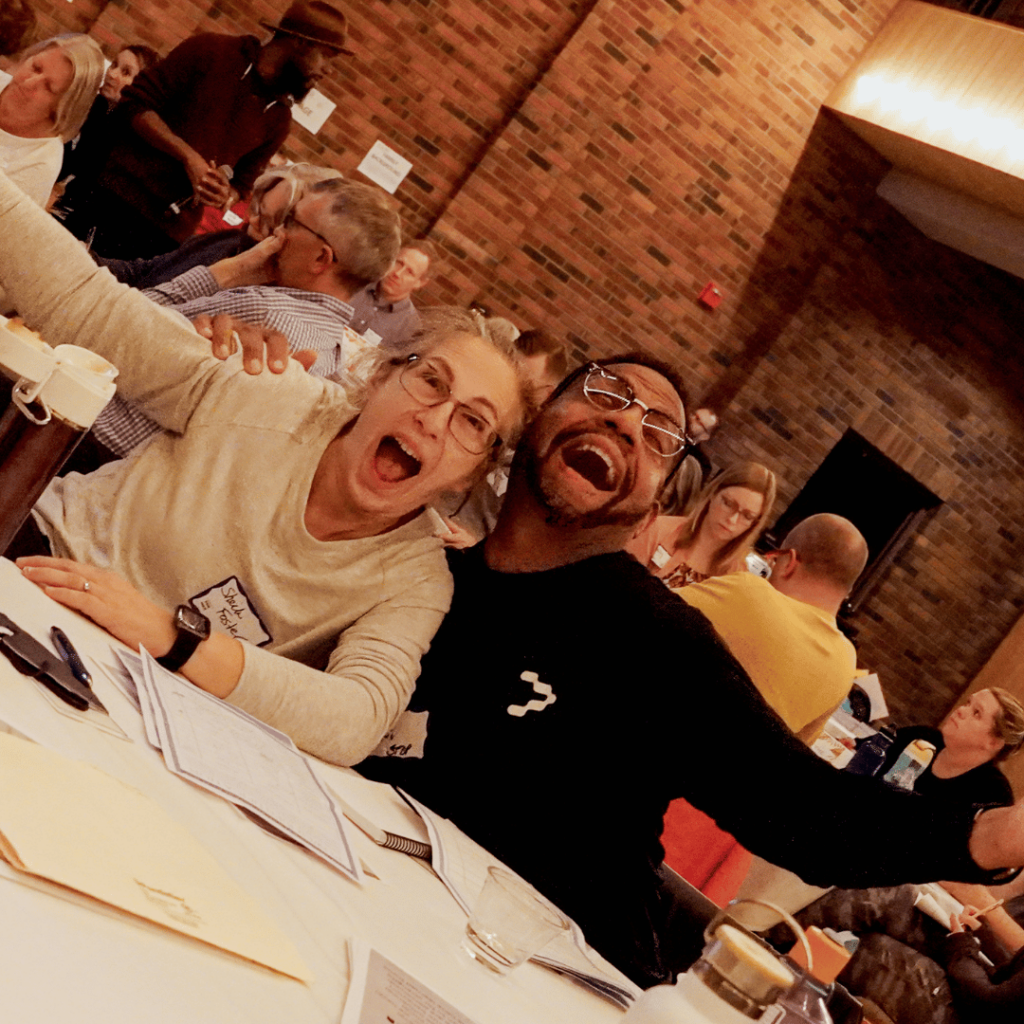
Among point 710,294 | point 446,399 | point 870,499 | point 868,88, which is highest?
point 868,88

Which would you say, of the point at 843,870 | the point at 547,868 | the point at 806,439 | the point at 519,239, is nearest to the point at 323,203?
the point at 547,868

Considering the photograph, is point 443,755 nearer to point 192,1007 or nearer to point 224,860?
point 224,860

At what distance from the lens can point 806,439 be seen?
7.54 m

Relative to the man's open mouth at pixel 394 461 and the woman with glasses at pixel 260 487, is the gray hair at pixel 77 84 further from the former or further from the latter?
the man's open mouth at pixel 394 461

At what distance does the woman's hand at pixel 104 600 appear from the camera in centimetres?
132

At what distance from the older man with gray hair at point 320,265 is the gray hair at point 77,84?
0.82 meters

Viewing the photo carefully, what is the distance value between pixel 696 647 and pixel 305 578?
640 mm

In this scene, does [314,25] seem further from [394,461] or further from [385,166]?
[394,461]

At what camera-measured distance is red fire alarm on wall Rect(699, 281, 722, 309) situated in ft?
22.8

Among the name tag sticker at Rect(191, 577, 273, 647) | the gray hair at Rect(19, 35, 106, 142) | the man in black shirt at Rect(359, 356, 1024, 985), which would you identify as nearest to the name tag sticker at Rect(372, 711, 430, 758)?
the man in black shirt at Rect(359, 356, 1024, 985)

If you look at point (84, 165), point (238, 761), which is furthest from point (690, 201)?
point (238, 761)

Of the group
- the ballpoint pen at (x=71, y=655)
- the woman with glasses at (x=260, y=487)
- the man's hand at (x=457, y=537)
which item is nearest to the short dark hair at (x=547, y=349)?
the man's hand at (x=457, y=537)

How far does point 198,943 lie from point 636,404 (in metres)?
1.39

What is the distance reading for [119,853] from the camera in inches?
29.8
